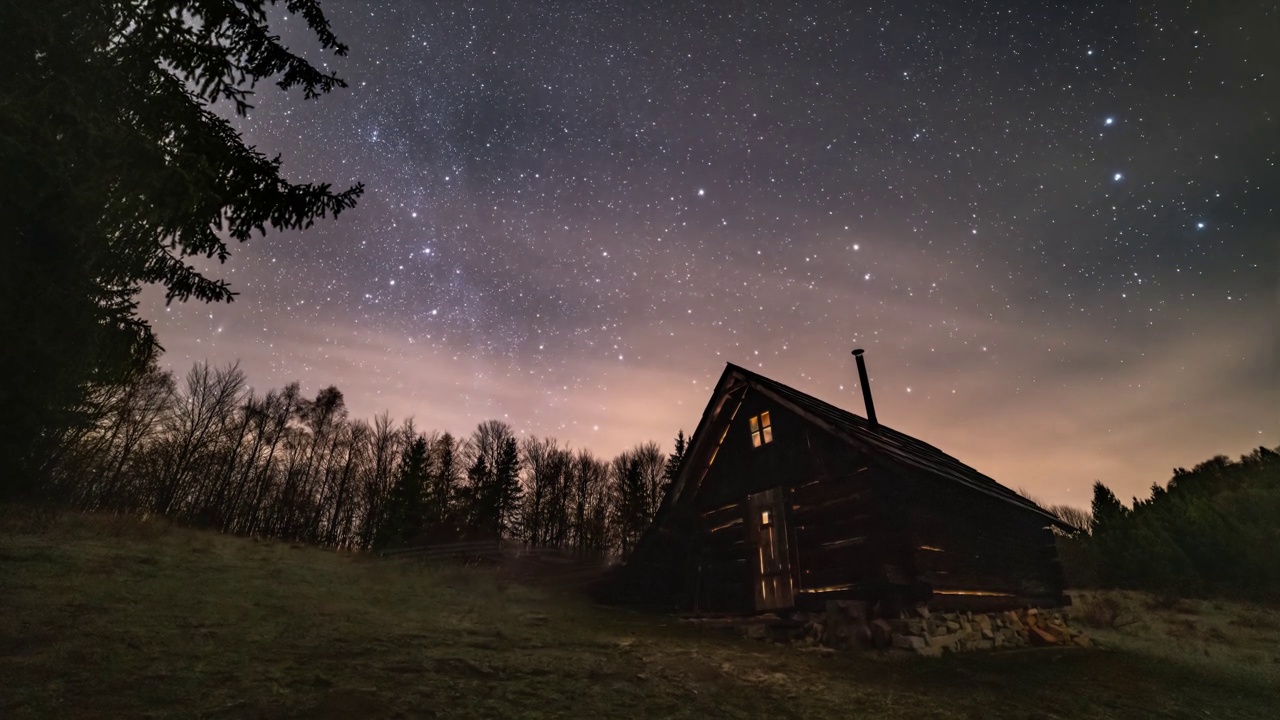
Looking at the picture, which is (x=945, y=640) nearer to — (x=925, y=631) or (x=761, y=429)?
(x=925, y=631)

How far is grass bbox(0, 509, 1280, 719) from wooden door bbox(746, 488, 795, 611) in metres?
1.65

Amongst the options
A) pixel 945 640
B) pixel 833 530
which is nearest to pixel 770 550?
pixel 833 530

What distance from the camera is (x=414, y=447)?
41656 millimetres

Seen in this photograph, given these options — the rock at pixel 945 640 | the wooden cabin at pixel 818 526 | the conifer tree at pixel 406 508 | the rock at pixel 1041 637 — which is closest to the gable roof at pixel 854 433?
the wooden cabin at pixel 818 526

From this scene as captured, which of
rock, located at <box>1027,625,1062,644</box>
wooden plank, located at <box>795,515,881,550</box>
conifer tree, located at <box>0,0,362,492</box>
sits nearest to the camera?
conifer tree, located at <box>0,0,362,492</box>

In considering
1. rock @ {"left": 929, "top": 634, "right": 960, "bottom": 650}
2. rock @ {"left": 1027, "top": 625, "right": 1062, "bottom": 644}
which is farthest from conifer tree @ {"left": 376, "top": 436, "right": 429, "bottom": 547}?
rock @ {"left": 1027, "top": 625, "right": 1062, "bottom": 644}

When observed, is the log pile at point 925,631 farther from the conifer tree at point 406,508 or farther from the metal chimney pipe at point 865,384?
the conifer tree at point 406,508

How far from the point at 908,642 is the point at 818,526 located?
10.0ft

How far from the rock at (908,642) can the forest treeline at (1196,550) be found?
18845 millimetres

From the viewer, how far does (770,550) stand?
43.7ft

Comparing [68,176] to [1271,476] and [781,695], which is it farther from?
[1271,476]

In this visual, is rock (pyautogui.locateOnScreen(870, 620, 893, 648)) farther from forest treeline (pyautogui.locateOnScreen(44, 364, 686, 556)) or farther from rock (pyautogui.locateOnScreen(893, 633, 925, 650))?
forest treeline (pyautogui.locateOnScreen(44, 364, 686, 556))

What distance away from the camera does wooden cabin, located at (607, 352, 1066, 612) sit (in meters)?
10.9

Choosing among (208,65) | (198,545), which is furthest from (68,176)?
(198,545)
